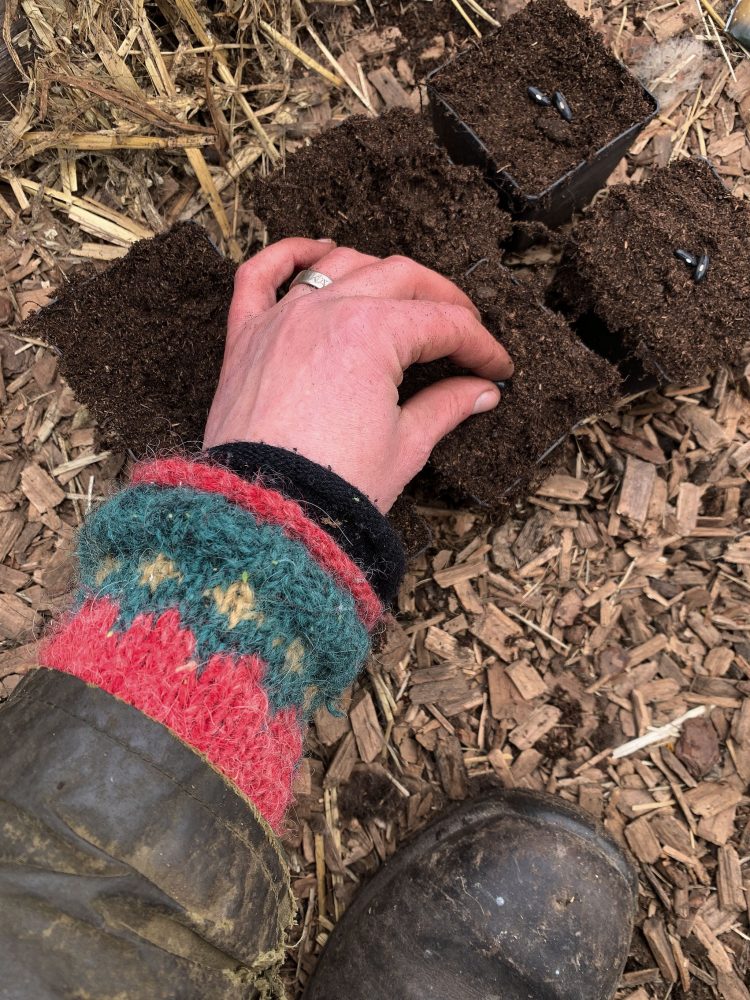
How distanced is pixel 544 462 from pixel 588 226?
727mm

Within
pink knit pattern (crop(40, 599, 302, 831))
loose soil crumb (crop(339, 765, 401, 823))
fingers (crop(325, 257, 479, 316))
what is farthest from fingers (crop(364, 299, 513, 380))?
loose soil crumb (crop(339, 765, 401, 823))

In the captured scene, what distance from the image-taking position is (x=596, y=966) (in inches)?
78.1

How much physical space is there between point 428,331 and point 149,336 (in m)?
0.92

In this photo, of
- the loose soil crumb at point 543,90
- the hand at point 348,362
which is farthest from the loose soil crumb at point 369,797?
the loose soil crumb at point 543,90

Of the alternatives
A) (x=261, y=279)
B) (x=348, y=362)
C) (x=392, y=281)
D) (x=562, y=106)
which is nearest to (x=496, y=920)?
(x=348, y=362)

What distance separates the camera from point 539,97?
231 cm

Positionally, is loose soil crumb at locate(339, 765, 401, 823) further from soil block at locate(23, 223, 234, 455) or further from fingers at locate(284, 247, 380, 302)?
fingers at locate(284, 247, 380, 302)

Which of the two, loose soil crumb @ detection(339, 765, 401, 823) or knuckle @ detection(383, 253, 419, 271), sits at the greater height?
knuckle @ detection(383, 253, 419, 271)

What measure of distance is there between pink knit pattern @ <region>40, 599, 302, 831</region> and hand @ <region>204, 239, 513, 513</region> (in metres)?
0.48

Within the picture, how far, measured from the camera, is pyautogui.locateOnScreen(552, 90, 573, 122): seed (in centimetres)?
230

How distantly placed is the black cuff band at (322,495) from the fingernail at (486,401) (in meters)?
0.62

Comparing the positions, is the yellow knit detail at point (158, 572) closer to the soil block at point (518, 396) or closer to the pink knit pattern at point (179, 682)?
the pink knit pattern at point (179, 682)

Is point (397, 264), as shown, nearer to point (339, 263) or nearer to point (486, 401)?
point (339, 263)

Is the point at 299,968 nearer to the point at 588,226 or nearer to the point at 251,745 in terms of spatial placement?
the point at 251,745
